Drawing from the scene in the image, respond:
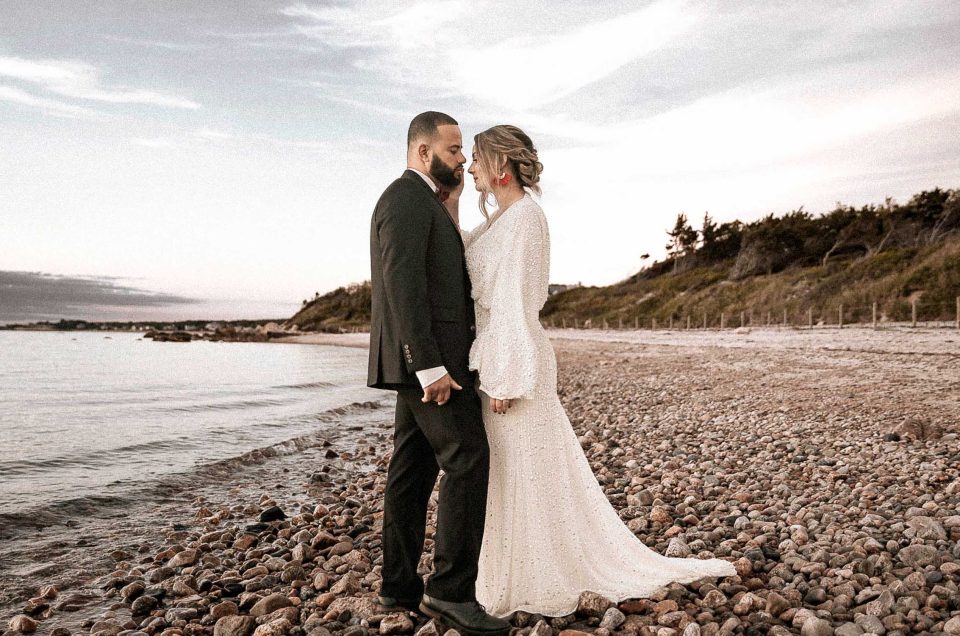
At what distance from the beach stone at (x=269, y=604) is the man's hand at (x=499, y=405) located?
1690 millimetres

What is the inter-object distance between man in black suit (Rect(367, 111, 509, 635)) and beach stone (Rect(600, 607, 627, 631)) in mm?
483

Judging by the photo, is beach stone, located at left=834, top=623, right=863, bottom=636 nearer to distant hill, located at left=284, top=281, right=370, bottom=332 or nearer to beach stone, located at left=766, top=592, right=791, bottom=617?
beach stone, located at left=766, top=592, right=791, bottom=617

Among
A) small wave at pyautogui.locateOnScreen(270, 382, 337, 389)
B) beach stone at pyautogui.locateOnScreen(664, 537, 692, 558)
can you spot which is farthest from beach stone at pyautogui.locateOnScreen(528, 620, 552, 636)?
small wave at pyautogui.locateOnScreen(270, 382, 337, 389)

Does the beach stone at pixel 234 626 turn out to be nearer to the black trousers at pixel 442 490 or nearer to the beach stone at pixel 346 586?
the beach stone at pixel 346 586

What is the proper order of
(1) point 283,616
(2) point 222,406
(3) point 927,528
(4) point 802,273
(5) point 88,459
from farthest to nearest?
(4) point 802,273 < (2) point 222,406 < (5) point 88,459 < (3) point 927,528 < (1) point 283,616

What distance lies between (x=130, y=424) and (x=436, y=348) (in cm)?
1152

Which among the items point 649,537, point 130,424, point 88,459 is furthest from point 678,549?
point 130,424

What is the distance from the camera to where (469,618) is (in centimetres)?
298

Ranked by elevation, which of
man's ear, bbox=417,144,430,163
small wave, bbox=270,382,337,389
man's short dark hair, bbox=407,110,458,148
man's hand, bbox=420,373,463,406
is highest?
man's short dark hair, bbox=407,110,458,148

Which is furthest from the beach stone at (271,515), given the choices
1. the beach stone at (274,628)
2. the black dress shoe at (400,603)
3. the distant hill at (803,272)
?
the distant hill at (803,272)

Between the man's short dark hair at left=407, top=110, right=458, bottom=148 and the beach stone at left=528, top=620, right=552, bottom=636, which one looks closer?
the beach stone at left=528, top=620, right=552, bottom=636

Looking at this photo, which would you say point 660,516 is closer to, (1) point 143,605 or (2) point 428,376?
(2) point 428,376

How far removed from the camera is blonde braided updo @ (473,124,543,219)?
3047 mm

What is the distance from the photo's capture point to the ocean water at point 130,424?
24.6 feet
